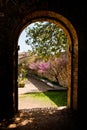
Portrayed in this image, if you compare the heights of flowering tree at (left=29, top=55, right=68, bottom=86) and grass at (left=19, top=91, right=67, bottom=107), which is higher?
flowering tree at (left=29, top=55, right=68, bottom=86)

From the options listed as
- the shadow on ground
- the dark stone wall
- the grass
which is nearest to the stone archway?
the dark stone wall

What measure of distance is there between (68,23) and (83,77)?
1738 millimetres

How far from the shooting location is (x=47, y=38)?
10.9m

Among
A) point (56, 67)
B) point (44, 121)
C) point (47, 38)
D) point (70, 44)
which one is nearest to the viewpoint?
point (44, 121)

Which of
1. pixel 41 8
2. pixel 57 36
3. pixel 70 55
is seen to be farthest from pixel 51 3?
pixel 57 36

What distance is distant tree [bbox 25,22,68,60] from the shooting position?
10695mm

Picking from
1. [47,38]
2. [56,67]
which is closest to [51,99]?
[47,38]

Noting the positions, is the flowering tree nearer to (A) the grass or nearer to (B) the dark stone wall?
(A) the grass

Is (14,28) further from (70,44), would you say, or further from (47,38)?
(47,38)

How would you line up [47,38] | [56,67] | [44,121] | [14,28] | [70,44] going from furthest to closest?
1. [56,67]
2. [47,38]
3. [70,44]
4. [14,28]
5. [44,121]

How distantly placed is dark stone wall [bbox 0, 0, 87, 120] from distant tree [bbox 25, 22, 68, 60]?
13.4 ft

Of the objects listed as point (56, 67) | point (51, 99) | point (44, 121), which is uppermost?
point (56, 67)

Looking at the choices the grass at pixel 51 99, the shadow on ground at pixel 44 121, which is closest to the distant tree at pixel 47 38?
the grass at pixel 51 99

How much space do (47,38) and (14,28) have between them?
4831 mm
